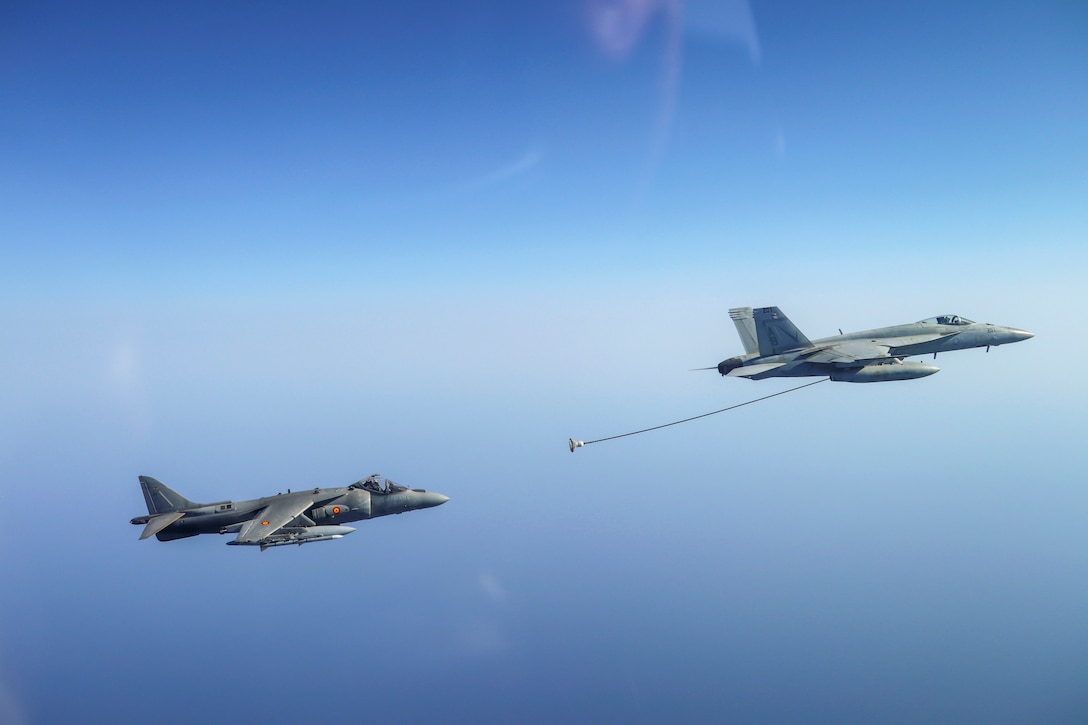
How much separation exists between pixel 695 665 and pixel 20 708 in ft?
334

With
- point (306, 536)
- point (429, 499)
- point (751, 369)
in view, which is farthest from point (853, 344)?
point (306, 536)

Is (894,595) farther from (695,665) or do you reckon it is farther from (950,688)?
(695,665)

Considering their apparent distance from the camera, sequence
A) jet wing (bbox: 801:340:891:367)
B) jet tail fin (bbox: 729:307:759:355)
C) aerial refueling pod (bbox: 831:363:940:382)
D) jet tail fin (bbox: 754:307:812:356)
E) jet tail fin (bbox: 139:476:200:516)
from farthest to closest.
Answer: jet tail fin (bbox: 729:307:759:355), jet tail fin (bbox: 754:307:812:356), aerial refueling pod (bbox: 831:363:940:382), jet wing (bbox: 801:340:891:367), jet tail fin (bbox: 139:476:200:516)

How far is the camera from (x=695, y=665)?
87562 millimetres

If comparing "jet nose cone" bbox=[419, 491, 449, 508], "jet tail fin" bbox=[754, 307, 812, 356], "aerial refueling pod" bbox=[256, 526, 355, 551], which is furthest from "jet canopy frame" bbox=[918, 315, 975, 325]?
"aerial refueling pod" bbox=[256, 526, 355, 551]

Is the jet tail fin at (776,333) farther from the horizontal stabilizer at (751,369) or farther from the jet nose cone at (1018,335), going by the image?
the jet nose cone at (1018,335)

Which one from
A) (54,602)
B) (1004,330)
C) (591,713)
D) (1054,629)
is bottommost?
(1054,629)

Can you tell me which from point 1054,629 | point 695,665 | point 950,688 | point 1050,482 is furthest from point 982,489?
point 695,665

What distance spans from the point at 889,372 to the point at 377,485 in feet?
87.3

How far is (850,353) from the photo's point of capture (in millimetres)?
25062

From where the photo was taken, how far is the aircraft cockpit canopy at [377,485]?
22.7m

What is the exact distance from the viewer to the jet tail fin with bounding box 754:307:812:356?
1035 inches

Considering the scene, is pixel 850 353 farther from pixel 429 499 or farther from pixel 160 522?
pixel 160 522

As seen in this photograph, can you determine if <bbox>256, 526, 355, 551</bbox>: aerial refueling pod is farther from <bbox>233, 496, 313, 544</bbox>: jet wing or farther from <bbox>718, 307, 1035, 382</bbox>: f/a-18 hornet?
<bbox>718, 307, 1035, 382</bbox>: f/a-18 hornet
